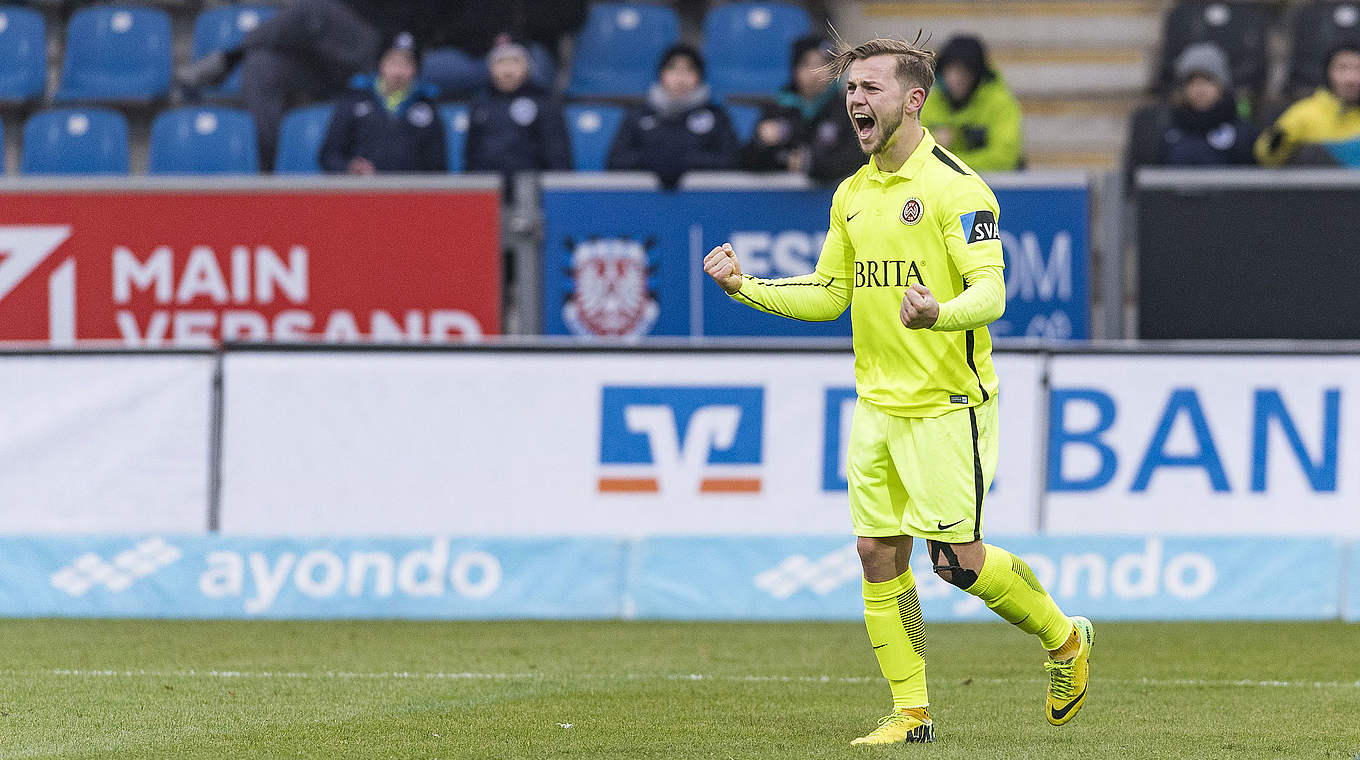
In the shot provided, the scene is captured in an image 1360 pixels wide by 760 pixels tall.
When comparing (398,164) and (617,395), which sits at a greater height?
(398,164)

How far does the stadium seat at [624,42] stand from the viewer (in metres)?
13.7

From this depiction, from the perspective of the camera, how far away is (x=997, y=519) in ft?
32.1

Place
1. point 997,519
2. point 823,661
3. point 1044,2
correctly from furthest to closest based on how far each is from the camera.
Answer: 1. point 1044,2
2. point 997,519
3. point 823,661

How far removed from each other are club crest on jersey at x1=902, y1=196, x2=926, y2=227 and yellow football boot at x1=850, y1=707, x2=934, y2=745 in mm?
1510

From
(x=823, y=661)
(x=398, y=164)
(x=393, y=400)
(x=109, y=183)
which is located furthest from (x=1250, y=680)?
(x=109, y=183)

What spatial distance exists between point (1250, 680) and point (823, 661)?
1724 mm

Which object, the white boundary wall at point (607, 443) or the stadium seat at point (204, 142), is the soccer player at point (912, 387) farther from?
the stadium seat at point (204, 142)

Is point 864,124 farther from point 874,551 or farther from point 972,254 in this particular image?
point 874,551

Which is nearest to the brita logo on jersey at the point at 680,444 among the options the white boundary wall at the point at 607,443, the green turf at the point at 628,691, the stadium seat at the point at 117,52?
the white boundary wall at the point at 607,443

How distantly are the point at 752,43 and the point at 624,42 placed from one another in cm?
96

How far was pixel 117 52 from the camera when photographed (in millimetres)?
14102

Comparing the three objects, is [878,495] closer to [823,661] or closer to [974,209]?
[974,209]

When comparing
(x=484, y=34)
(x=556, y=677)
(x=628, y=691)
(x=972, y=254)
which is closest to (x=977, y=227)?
(x=972, y=254)

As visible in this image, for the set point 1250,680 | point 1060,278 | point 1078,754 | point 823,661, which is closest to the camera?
point 1078,754
